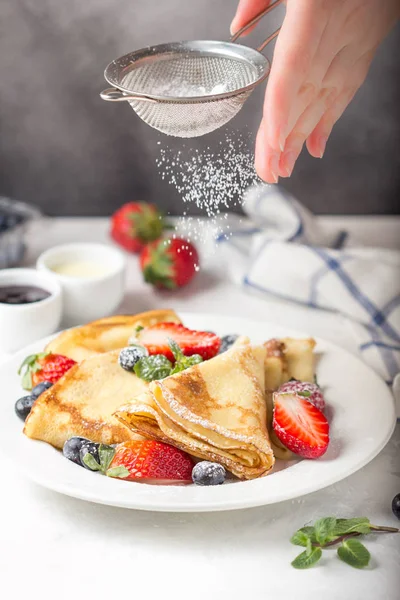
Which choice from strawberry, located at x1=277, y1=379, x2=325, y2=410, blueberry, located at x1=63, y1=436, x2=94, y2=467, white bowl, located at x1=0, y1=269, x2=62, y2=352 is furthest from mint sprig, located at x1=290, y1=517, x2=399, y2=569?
white bowl, located at x1=0, y1=269, x2=62, y2=352

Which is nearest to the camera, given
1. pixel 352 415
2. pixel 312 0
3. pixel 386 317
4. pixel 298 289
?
pixel 312 0

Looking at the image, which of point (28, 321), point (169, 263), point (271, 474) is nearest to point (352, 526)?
point (271, 474)

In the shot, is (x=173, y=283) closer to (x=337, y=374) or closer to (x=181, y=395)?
(x=337, y=374)

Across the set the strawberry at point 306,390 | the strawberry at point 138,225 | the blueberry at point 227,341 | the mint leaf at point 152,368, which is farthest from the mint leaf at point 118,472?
the strawberry at point 138,225

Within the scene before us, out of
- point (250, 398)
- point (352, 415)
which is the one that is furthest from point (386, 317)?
point (250, 398)

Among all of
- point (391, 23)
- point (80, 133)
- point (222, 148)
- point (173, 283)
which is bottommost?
point (173, 283)

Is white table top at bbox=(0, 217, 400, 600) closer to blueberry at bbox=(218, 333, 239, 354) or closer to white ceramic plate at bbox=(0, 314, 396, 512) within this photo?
white ceramic plate at bbox=(0, 314, 396, 512)

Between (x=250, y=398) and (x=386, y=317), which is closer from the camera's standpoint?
(x=250, y=398)

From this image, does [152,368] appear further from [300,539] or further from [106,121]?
[106,121]
